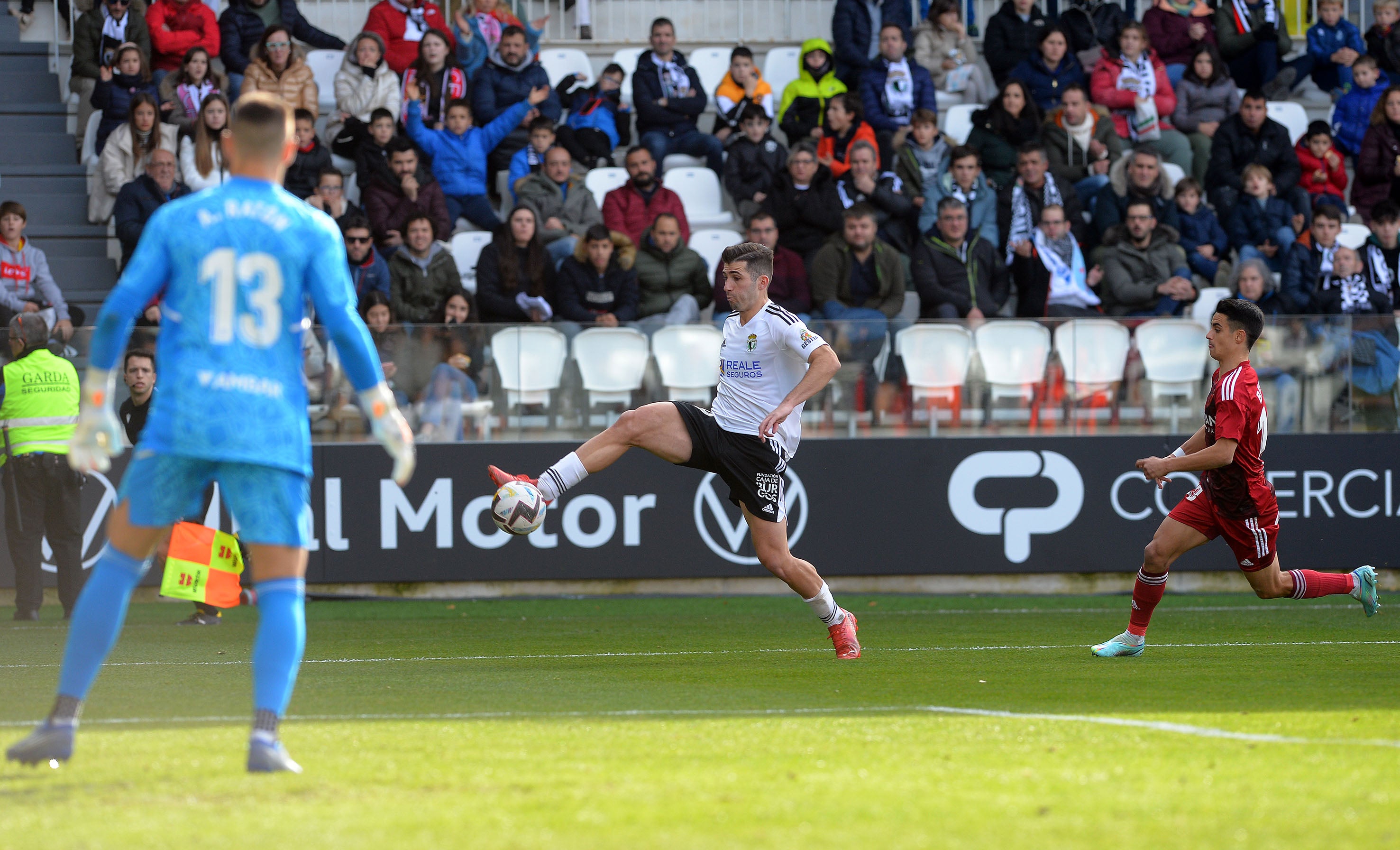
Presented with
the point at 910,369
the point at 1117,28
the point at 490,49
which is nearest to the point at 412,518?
the point at 910,369

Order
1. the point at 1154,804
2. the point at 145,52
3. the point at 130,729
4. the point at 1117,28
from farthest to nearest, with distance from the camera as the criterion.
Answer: the point at 1117,28 → the point at 145,52 → the point at 130,729 → the point at 1154,804

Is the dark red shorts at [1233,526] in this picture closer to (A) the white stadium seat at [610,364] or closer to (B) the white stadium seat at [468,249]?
(A) the white stadium seat at [610,364]

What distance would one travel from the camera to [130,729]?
5.66 m

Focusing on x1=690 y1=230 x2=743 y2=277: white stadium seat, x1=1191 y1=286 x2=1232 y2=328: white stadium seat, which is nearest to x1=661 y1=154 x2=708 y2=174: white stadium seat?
Answer: x1=690 y1=230 x2=743 y2=277: white stadium seat

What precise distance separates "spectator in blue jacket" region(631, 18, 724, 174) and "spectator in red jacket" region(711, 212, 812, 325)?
8.24ft

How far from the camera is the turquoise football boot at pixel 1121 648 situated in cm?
841

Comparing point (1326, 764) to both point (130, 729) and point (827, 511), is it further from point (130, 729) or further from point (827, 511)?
point (827, 511)

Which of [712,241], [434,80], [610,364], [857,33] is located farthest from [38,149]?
[857,33]

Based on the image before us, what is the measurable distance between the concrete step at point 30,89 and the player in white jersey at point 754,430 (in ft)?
39.6

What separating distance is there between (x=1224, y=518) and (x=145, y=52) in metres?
12.3

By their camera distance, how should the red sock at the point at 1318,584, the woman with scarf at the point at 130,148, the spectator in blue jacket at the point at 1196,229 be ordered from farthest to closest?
the spectator in blue jacket at the point at 1196,229, the woman with scarf at the point at 130,148, the red sock at the point at 1318,584

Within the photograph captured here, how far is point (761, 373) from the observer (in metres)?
8.41

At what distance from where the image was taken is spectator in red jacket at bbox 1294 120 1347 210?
17.0m

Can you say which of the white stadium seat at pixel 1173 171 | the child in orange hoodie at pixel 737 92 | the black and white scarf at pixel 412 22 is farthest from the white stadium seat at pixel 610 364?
the white stadium seat at pixel 1173 171
